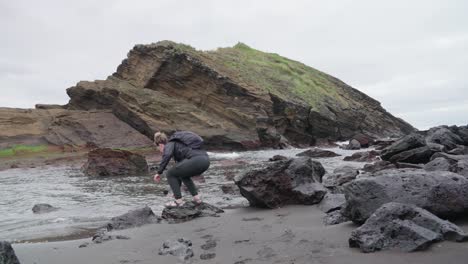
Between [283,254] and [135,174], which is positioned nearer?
[283,254]

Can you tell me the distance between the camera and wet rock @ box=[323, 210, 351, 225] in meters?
6.82

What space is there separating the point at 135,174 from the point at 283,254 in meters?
15.2

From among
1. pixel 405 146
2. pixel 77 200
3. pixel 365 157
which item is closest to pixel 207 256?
pixel 77 200

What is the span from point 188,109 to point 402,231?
112ft

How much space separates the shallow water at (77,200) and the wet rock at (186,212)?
120cm

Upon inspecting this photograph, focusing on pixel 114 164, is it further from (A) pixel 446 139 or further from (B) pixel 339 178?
(A) pixel 446 139

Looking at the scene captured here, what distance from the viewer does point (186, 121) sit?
3744 cm

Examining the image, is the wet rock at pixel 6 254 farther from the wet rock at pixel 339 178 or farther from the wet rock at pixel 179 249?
the wet rock at pixel 339 178

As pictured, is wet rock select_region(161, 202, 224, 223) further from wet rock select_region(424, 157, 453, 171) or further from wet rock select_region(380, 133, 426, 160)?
wet rock select_region(380, 133, 426, 160)

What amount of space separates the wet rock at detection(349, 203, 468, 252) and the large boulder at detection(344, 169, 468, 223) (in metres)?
0.84

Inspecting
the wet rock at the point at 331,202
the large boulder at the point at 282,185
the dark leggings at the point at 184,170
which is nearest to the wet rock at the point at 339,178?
the large boulder at the point at 282,185

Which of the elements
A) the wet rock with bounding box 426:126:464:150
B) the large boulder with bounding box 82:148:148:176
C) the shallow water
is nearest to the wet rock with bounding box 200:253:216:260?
the shallow water

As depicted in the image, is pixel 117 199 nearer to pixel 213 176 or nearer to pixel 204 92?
pixel 213 176

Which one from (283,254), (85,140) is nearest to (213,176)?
(283,254)
